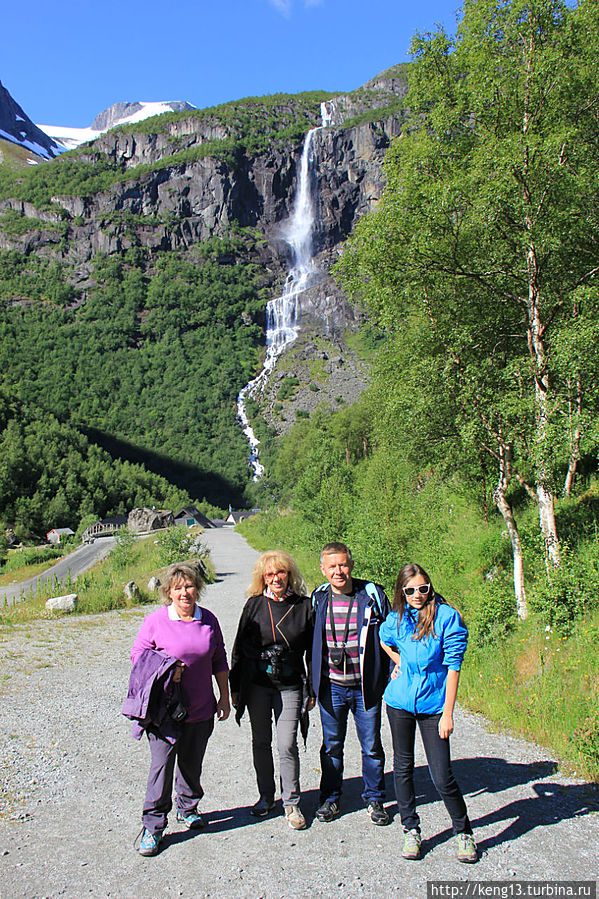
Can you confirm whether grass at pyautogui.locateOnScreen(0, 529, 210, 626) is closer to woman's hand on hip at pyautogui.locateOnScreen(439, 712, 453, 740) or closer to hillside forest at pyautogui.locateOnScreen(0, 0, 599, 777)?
hillside forest at pyautogui.locateOnScreen(0, 0, 599, 777)

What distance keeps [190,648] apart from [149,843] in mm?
1153

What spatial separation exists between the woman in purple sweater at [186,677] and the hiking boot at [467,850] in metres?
1.66

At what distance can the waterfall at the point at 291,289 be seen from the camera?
141m

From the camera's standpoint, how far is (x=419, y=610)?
3680 millimetres

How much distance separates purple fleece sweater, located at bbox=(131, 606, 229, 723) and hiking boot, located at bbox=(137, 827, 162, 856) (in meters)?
0.67

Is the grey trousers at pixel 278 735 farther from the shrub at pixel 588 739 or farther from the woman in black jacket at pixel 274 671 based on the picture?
the shrub at pixel 588 739

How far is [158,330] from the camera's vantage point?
16500 centimetres

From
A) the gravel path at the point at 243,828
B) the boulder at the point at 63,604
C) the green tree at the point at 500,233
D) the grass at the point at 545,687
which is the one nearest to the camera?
the gravel path at the point at 243,828

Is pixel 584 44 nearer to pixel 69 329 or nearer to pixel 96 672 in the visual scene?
pixel 96 672

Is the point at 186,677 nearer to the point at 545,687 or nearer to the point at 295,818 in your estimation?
the point at 295,818

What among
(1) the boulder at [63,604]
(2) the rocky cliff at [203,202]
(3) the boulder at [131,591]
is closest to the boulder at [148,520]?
(3) the boulder at [131,591]

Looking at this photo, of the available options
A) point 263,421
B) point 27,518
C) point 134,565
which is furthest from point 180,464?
point 134,565

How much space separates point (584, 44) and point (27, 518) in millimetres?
79511

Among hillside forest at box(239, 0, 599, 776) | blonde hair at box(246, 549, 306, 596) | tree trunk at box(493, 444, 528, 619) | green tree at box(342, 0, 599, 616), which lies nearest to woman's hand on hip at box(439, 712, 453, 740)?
blonde hair at box(246, 549, 306, 596)
